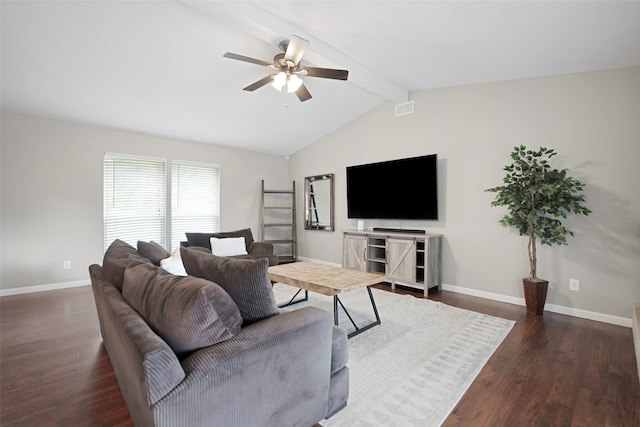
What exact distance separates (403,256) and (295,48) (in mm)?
2953

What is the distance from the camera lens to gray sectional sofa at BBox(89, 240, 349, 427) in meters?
1.10

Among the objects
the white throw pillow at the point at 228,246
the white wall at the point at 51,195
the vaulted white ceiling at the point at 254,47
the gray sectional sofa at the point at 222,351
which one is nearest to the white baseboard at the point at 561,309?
the vaulted white ceiling at the point at 254,47

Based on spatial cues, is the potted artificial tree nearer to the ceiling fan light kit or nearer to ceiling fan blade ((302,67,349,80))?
ceiling fan blade ((302,67,349,80))

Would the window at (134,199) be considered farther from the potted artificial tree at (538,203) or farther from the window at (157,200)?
the potted artificial tree at (538,203)

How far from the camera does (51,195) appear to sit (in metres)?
4.20

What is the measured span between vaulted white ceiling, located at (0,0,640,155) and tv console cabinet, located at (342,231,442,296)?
6.77 ft

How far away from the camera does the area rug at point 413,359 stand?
1.76m

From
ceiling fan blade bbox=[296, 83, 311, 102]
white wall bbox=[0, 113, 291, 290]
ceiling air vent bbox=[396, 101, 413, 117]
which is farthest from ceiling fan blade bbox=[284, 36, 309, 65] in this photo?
white wall bbox=[0, 113, 291, 290]

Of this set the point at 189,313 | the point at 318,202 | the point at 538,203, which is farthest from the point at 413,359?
the point at 318,202

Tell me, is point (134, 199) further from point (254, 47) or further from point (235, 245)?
point (254, 47)

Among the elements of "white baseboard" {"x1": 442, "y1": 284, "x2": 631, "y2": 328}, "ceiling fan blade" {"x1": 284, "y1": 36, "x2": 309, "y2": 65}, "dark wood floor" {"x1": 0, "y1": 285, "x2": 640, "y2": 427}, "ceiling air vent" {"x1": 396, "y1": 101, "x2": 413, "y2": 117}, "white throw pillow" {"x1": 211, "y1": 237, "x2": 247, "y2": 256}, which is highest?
"ceiling air vent" {"x1": 396, "y1": 101, "x2": 413, "y2": 117}

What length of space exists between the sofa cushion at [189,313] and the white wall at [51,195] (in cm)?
400

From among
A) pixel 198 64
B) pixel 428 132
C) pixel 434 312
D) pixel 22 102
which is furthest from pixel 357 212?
pixel 22 102

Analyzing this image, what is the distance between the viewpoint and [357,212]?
5.25 meters
